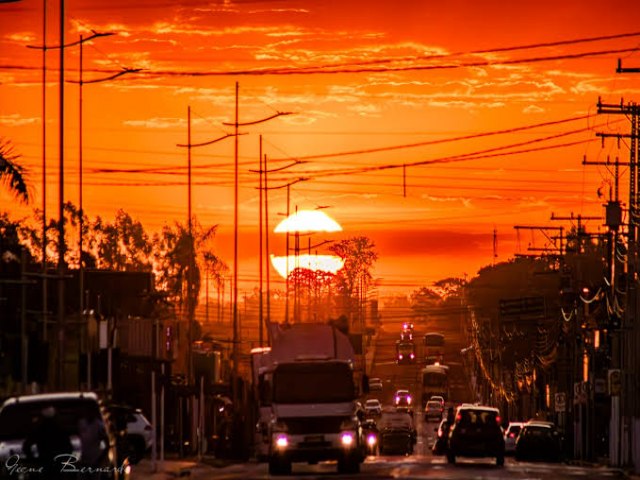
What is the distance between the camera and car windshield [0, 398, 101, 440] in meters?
27.5

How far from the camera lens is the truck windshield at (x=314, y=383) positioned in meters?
45.2

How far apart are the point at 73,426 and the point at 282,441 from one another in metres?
Answer: 18.1

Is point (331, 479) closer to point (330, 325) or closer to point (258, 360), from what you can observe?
point (330, 325)

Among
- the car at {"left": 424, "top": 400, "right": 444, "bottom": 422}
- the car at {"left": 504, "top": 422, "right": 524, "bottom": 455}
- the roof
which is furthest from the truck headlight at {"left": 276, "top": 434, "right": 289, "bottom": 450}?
the car at {"left": 424, "top": 400, "right": 444, "bottom": 422}

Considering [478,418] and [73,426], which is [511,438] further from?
[73,426]

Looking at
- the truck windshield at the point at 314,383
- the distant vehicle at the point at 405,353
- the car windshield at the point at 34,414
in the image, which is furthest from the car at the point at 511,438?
the distant vehicle at the point at 405,353

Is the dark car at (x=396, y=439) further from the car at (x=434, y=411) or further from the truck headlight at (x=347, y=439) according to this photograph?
the truck headlight at (x=347, y=439)

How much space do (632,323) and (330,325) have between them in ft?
40.8

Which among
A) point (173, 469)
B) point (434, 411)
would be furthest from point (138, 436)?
point (434, 411)

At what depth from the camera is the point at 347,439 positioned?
44875mm

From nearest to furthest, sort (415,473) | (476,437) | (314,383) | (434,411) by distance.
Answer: (415,473) < (314,383) < (476,437) < (434,411)

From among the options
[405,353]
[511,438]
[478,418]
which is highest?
[478,418]

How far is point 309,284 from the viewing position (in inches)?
6152

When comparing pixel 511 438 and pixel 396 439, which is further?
pixel 396 439
